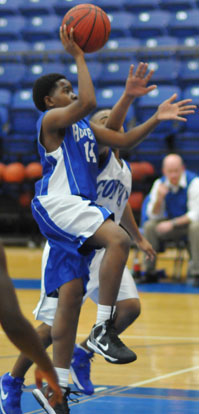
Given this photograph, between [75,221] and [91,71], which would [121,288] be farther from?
[91,71]

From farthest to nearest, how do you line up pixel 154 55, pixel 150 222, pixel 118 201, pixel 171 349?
pixel 154 55
pixel 150 222
pixel 171 349
pixel 118 201

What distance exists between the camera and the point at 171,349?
5074 millimetres

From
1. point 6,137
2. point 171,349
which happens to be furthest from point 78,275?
point 6,137

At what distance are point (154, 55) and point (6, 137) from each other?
2709 mm

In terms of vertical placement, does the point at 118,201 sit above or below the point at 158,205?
above

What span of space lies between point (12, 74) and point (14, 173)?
227 cm

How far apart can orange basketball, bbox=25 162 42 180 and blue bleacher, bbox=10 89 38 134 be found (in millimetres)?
732

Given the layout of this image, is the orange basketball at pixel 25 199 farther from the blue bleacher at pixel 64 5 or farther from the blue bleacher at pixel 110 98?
the blue bleacher at pixel 64 5

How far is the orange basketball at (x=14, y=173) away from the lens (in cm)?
1230

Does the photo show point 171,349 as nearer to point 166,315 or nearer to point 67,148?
point 166,315

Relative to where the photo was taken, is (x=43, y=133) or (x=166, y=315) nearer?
(x=43, y=133)

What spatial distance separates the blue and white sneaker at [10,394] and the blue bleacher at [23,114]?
940cm

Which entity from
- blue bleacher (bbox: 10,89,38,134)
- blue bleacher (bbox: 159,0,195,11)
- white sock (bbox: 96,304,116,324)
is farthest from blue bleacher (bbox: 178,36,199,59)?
white sock (bbox: 96,304,116,324)

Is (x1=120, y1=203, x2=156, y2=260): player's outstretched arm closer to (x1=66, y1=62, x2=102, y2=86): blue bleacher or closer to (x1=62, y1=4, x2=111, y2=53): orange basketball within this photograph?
(x1=62, y1=4, x2=111, y2=53): orange basketball
